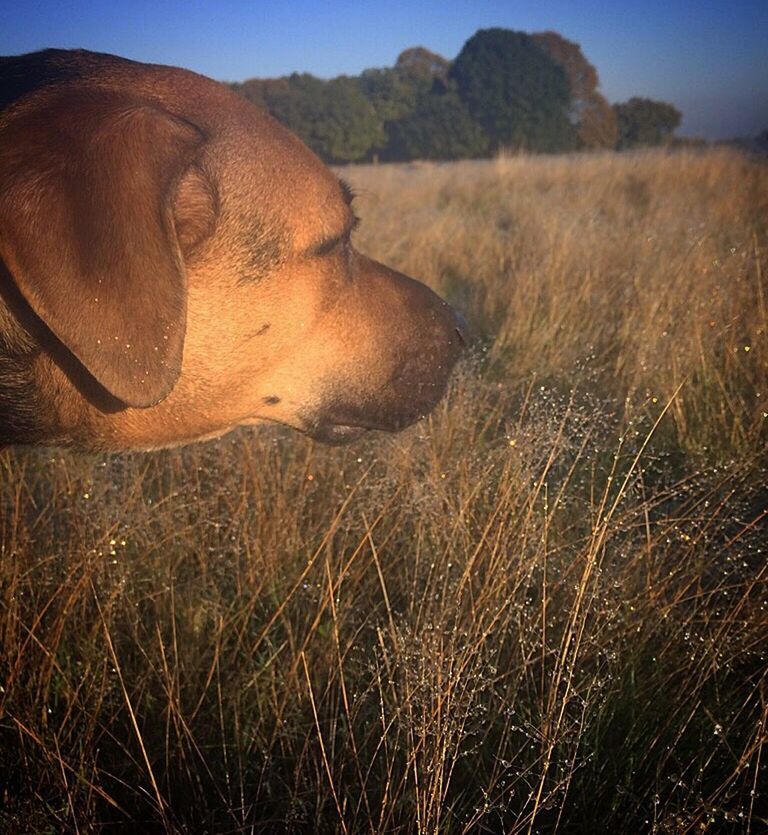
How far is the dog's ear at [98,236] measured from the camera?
1224mm

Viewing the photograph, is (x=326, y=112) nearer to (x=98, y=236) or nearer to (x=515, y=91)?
(x=515, y=91)

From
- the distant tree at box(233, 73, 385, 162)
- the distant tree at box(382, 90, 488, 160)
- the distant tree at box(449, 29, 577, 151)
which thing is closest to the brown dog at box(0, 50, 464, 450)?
the distant tree at box(233, 73, 385, 162)

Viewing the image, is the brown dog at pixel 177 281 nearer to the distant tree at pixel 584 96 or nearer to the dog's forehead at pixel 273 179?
the dog's forehead at pixel 273 179

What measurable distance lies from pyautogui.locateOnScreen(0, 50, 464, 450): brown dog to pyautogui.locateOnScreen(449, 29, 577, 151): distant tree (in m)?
30.4

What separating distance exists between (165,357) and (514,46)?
3616 centimetres

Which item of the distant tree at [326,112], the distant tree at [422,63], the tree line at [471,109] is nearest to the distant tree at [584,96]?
the tree line at [471,109]

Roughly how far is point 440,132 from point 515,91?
4.87 meters

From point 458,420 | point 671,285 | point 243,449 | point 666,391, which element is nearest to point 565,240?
point 671,285

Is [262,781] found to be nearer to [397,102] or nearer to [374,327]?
[374,327]

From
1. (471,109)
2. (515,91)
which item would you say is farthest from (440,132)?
(515,91)

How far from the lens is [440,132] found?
2895 centimetres

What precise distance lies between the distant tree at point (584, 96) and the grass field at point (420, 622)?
99.3ft

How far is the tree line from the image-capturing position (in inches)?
1117

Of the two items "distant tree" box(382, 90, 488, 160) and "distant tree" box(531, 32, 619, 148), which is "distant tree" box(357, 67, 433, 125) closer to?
"distant tree" box(382, 90, 488, 160)
